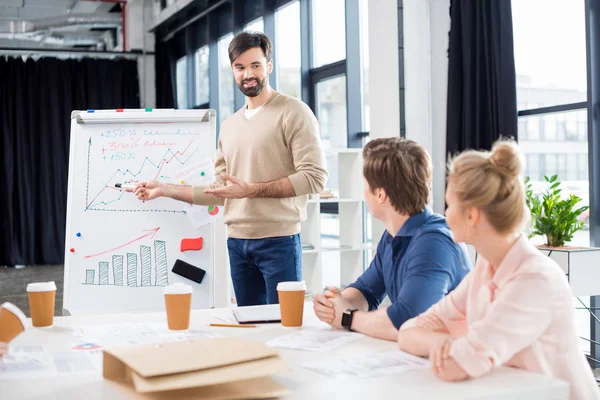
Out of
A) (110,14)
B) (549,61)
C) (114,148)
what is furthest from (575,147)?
(110,14)

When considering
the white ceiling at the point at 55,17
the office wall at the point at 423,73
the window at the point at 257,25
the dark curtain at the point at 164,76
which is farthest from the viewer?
the dark curtain at the point at 164,76

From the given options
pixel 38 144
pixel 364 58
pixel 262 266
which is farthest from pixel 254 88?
pixel 38 144

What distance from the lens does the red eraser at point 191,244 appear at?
325cm

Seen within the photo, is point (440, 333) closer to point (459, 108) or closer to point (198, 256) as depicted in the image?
point (198, 256)

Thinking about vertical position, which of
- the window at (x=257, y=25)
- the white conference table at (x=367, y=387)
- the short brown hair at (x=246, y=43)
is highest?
the window at (x=257, y=25)

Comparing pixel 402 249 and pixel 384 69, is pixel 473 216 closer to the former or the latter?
pixel 402 249

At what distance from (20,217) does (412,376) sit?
8.54 meters

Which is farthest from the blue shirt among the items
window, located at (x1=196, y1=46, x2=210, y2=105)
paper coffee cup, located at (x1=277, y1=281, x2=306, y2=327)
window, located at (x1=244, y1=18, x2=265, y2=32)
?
window, located at (x1=196, y1=46, x2=210, y2=105)

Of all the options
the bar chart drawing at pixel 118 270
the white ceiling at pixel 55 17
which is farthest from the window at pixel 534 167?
the white ceiling at pixel 55 17

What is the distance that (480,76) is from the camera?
159 inches

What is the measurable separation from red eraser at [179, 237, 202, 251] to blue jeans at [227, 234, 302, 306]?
22.1 inches

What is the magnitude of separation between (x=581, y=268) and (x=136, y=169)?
6.94ft

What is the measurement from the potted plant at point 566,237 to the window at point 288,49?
3.35 metres

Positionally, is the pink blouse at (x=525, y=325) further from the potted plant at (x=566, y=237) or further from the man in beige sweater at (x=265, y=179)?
the potted plant at (x=566, y=237)
